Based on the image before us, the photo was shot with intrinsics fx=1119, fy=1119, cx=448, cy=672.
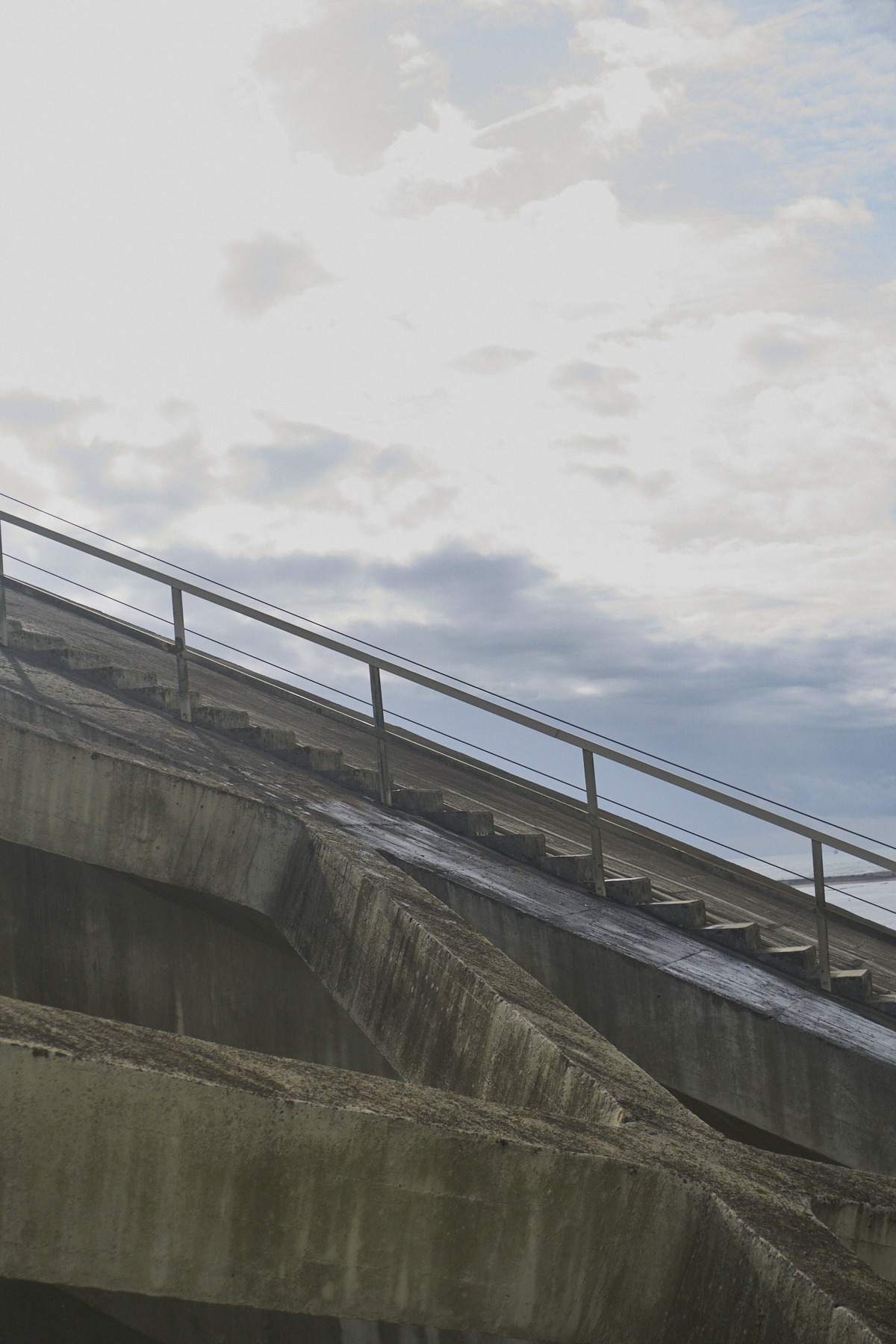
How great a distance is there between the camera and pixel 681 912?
7.63 meters

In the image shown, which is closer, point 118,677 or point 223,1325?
point 223,1325

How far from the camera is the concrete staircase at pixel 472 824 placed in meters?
7.32

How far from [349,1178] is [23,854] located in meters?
4.09

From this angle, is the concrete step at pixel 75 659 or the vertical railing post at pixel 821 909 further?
the concrete step at pixel 75 659

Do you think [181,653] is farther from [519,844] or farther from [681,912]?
[681,912]

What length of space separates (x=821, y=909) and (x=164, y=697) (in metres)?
4.98

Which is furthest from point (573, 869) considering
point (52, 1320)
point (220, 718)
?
point (52, 1320)

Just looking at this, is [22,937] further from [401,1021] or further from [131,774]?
[401,1021]

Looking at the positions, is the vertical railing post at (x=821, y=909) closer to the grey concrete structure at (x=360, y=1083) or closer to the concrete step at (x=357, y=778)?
the grey concrete structure at (x=360, y=1083)

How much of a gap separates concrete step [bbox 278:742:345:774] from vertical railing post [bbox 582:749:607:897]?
208 centimetres

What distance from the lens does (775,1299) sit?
3.25 metres

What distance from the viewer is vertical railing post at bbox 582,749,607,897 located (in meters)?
7.36

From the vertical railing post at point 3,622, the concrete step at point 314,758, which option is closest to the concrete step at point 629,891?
the concrete step at point 314,758

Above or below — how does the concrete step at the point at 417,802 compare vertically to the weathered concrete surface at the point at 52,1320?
above
